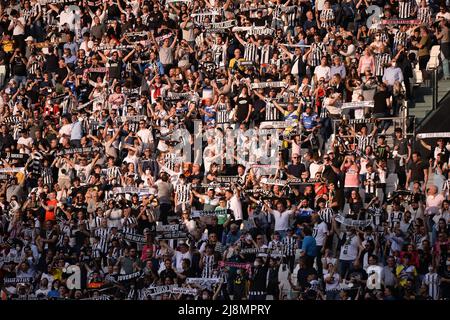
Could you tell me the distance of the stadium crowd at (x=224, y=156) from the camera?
29766 millimetres

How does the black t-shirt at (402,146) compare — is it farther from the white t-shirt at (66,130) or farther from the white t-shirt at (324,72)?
the white t-shirt at (66,130)

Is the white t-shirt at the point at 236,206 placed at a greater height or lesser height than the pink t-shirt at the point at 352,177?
lesser

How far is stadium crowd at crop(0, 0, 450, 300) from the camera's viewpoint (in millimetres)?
29766

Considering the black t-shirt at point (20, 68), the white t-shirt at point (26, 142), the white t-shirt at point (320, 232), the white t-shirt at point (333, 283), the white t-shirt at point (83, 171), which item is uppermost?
the black t-shirt at point (20, 68)

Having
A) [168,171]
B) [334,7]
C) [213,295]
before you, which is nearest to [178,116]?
[168,171]

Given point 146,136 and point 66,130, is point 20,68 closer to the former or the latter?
point 66,130

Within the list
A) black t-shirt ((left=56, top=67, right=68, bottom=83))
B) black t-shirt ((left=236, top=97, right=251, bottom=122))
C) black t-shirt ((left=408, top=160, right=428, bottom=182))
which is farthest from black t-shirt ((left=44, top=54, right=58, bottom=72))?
black t-shirt ((left=408, top=160, right=428, bottom=182))

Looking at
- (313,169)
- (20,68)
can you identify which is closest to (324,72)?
(313,169)

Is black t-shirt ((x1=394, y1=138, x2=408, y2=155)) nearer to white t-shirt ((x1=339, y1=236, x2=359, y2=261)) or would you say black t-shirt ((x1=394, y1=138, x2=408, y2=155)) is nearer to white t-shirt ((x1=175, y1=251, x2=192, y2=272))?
white t-shirt ((x1=339, y1=236, x2=359, y2=261))

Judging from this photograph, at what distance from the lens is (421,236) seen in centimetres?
2925

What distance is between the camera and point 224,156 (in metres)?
33.4

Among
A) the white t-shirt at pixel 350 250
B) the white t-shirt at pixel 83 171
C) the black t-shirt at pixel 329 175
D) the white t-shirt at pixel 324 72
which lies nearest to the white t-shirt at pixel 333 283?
the white t-shirt at pixel 350 250

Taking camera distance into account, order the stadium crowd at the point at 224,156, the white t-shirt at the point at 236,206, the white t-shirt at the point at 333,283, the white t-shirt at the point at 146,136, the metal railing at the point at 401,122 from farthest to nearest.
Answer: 1. the white t-shirt at the point at 146,136
2. the metal railing at the point at 401,122
3. the white t-shirt at the point at 236,206
4. the stadium crowd at the point at 224,156
5. the white t-shirt at the point at 333,283

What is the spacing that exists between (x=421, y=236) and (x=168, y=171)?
21.0 feet
